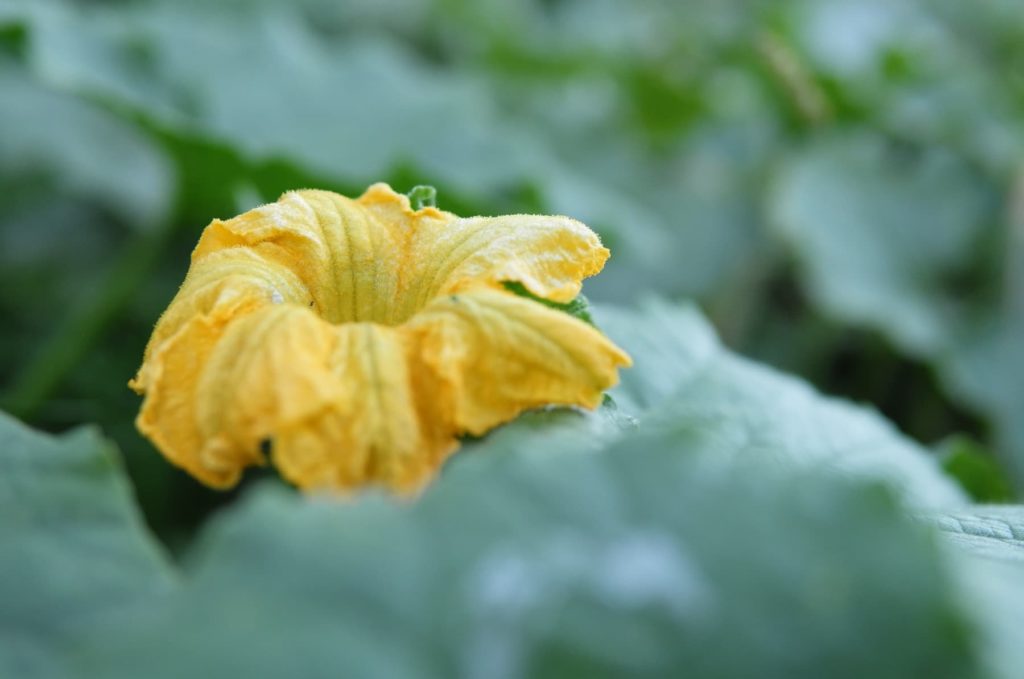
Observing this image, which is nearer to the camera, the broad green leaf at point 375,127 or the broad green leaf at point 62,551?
the broad green leaf at point 62,551

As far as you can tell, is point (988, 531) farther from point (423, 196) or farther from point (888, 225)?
point (888, 225)

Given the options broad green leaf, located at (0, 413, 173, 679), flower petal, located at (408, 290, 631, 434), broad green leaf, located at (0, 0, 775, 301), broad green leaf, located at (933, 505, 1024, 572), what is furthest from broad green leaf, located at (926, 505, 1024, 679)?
broad green leaf, located at (0, 0, 775, 301)

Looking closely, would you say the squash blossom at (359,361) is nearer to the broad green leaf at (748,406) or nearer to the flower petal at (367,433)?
the flower petal at (367,433)

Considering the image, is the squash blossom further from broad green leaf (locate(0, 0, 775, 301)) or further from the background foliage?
broad green leaf (locate(0, 0, 775, 301))

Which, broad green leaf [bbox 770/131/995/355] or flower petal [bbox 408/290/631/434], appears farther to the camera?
broad green leaf [bbox 770/131/995/355]

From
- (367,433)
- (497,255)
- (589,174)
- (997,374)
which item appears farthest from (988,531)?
(589,174)

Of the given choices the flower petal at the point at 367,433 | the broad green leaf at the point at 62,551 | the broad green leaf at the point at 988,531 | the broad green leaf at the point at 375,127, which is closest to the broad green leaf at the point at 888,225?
the broad green leaf at the point at 375,127
